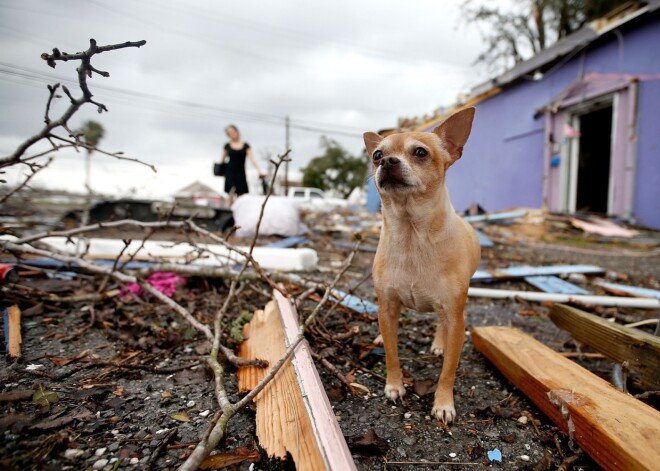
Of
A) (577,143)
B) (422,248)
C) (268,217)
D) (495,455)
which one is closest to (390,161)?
(422,248)

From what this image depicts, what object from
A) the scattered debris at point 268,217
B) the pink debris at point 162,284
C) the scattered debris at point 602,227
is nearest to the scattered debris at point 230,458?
the pink debris at point 162,284

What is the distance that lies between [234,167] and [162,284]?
5.77 meters

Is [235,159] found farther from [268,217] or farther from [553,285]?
[553,285]

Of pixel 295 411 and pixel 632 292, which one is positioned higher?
pixel 295 411

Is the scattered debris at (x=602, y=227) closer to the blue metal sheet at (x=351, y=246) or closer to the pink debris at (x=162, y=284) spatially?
the blue metal sheet at (x=351, y=246)

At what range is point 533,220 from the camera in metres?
9.22

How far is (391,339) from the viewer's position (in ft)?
7.06

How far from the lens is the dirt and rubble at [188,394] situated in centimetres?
150

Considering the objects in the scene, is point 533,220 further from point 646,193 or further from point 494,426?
point 494,426

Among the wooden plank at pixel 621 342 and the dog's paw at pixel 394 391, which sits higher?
the wooden plank at pixel 621 342

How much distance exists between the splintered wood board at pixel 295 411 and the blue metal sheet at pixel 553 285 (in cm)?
367

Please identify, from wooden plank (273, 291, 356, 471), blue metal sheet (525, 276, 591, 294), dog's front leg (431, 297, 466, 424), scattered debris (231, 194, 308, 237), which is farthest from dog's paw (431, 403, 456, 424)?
scattered debris (231, 194, 308, 237)

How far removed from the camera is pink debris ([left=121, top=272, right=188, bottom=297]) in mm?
3297

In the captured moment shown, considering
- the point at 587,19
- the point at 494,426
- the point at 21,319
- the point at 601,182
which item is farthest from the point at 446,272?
the point at 587,19
